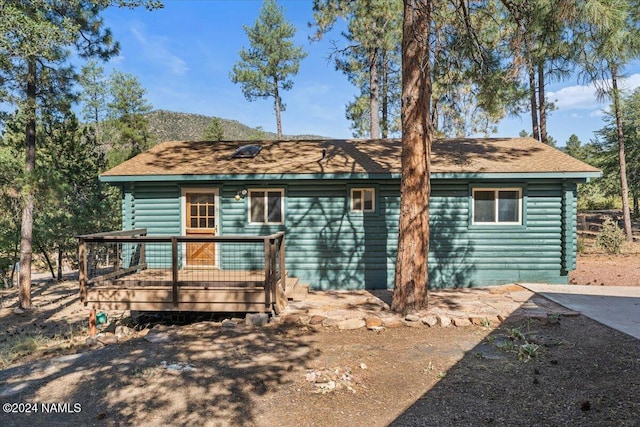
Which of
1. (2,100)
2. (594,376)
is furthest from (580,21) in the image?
(2,100)

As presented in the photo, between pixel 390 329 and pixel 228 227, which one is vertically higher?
pixel 228 227

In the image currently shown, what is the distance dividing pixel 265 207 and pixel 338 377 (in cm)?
506

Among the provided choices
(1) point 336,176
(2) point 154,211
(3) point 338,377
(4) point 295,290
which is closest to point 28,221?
(2) point 154,211

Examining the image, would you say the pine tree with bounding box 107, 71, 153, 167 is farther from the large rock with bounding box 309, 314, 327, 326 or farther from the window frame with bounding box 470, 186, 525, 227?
the large rock with bounding box 309, 314, 327, 326

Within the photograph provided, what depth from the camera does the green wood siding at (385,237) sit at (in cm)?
821

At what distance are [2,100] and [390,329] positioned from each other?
917 cm

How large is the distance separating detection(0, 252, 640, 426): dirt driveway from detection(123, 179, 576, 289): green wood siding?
2669mm

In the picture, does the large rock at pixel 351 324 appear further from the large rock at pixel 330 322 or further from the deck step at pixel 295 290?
the deck step at pixel 295 290

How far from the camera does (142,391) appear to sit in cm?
367

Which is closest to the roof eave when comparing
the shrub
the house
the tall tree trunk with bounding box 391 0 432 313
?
the house

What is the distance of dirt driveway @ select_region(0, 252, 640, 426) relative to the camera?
3.18 m

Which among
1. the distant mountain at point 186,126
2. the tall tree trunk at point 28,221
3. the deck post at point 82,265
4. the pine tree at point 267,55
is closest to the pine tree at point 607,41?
→ the deck post at point 82,265

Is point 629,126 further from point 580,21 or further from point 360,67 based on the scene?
point 580,21

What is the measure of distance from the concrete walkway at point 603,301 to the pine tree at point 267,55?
1729cm
